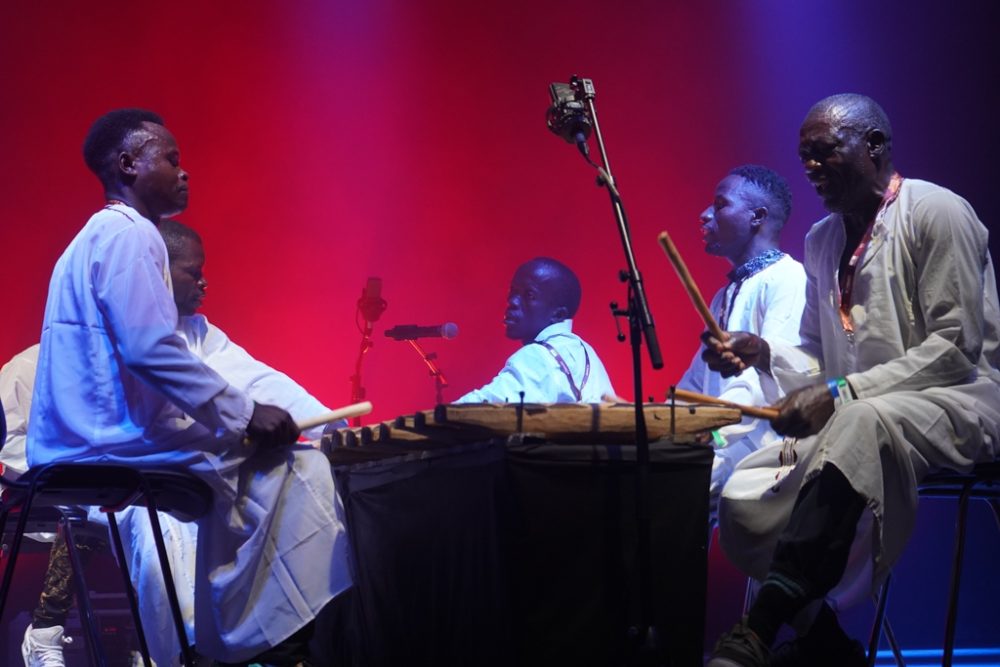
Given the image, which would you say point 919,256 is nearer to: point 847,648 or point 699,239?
point 847,648

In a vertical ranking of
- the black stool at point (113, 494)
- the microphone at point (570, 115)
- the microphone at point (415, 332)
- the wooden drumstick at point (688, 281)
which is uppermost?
the microphone at point (570, 115)

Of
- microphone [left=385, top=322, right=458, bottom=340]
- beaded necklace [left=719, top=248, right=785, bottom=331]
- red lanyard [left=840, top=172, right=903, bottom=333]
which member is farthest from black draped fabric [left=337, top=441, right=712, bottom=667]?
microphone [left=385, top=322, right=458, bottom=340]

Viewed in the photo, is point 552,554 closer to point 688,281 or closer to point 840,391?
point 688,281

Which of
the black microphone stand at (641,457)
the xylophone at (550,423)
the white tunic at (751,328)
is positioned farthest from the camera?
the white tunic at (751,328)

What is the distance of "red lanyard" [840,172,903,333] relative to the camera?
12.1ft

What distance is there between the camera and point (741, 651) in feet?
9.24

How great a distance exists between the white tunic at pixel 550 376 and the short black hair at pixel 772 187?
125 centimetres

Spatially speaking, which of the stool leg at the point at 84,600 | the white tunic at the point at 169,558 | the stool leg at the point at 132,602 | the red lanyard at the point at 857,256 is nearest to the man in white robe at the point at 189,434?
the stool leg at the point at 132,602

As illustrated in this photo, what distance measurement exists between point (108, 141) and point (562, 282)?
10.5 ft

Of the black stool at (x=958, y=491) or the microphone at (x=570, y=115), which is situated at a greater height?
the microphone at (x=570, y=115)

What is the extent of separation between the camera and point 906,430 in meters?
3.13

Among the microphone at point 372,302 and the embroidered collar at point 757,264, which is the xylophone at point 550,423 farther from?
the microphone at point 372,302

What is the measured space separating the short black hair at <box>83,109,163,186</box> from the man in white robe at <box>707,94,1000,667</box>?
2.11 m

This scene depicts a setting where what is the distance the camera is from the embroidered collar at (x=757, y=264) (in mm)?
5332
